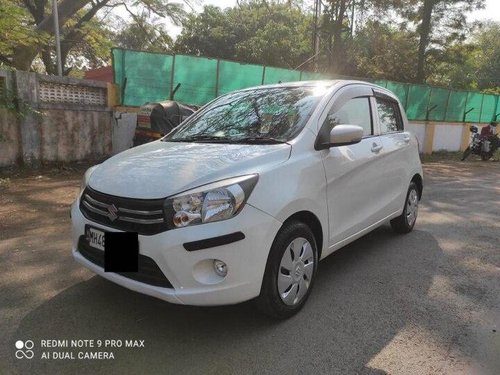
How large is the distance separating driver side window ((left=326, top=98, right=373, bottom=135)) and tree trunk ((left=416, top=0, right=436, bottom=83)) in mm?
19409

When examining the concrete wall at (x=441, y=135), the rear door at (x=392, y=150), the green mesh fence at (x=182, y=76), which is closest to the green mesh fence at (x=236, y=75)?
the green mesh fence at (x=182, y=76)

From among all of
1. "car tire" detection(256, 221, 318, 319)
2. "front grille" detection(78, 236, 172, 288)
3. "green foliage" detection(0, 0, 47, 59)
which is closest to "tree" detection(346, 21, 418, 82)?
"green foliage" detection(0, 0, 47, 59)

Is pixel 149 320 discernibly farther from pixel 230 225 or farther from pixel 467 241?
pixel 467 241

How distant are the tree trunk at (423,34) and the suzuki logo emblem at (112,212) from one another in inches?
857

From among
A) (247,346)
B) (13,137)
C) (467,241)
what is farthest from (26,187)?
(467,241)

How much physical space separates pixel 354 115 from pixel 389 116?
36.8 inches

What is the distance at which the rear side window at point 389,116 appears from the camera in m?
4.45

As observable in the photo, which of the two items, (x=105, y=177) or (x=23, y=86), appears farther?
(x=23, y=86)

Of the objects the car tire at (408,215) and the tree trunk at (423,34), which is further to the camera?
the tree trunk at (423,34)

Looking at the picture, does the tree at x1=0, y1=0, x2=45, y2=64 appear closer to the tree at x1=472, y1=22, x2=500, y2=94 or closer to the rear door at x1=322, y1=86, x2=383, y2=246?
the rear door at x1=322, y1=86, x2=383, y2=246

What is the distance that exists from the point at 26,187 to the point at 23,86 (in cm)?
213

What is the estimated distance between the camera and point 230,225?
8.26 ft

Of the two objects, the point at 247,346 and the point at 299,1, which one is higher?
the point at 299,1

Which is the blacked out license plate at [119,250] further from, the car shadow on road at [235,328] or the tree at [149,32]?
the tree at [149,32]
